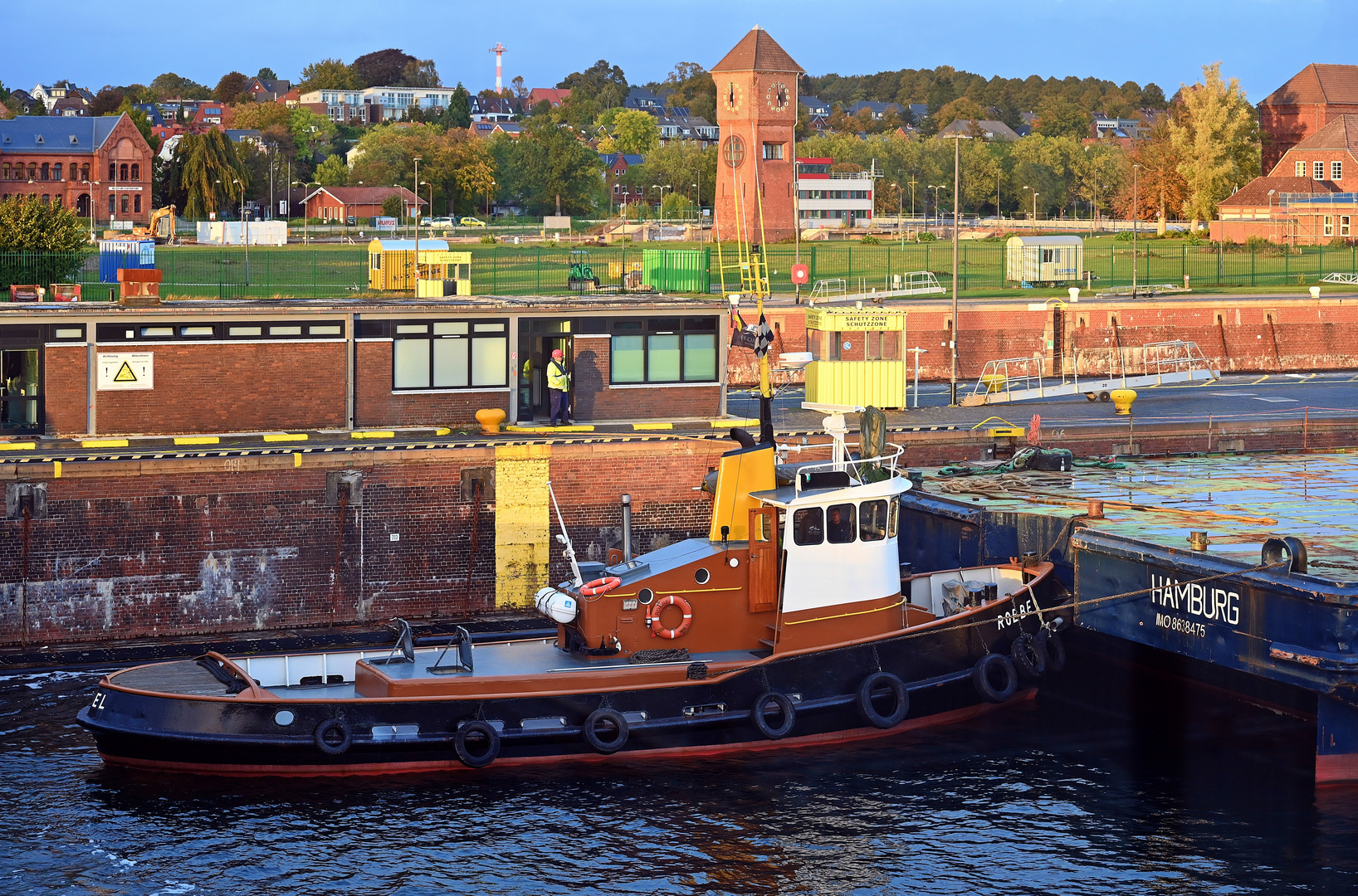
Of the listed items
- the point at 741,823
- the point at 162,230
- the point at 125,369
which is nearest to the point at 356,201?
the point at 162,230

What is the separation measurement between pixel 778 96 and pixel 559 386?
206 ft

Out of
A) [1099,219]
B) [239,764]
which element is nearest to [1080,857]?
[239,764]

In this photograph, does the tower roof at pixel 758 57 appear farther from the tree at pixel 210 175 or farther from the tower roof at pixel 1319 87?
the tower roof at pixel 1319 87

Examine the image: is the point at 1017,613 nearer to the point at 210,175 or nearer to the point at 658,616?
the point at 658,616

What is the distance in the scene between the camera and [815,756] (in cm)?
2075

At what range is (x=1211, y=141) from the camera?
93250 mm

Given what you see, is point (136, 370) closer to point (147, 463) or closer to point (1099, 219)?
point (147, 463)

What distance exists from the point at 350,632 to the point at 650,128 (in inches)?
5988

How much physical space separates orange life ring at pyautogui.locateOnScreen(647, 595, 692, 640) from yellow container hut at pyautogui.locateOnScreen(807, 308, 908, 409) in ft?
54.8

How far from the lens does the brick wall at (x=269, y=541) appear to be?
26000mm

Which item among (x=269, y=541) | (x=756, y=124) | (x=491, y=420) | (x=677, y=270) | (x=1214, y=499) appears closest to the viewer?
(x=1214, y=499)

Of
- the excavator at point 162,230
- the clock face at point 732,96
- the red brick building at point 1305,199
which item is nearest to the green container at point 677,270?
the excavator at point 162,230

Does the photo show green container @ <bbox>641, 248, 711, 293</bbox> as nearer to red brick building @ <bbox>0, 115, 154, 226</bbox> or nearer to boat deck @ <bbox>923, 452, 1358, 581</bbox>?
boat deck @ <bbox>923, 452, 1358, 581</bbox>

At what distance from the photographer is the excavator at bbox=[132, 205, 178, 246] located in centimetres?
8150
